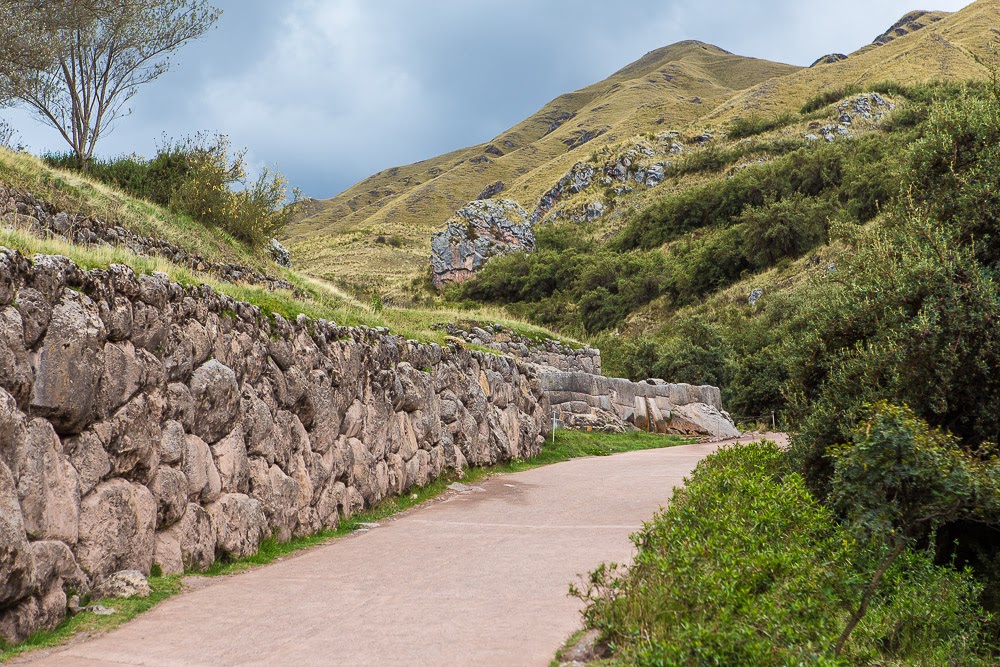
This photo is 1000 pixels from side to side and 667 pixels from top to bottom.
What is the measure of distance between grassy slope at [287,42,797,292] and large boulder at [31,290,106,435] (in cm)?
5638

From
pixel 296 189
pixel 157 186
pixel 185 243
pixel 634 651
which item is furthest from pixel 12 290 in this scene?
pixel 296 189

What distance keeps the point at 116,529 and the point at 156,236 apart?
1166cm

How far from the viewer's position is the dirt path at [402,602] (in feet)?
16.0

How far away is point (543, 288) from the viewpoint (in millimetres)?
57469

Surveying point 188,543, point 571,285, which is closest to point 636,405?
point 188,543

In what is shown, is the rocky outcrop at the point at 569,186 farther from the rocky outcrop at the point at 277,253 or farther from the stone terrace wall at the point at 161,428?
the stone terrace wall at the point at 161,428

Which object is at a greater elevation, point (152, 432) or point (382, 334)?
point (382, 334)

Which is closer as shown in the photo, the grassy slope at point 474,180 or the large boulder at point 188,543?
the large boulder at point 188,543

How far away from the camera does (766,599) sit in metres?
4.62

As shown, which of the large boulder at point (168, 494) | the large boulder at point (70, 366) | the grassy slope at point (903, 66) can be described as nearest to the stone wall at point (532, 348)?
the large boulder at point (168, 494)

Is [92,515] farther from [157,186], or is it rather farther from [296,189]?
[296,189]

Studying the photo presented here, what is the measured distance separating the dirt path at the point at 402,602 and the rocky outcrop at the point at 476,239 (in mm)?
47564

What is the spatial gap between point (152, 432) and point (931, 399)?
7.69m

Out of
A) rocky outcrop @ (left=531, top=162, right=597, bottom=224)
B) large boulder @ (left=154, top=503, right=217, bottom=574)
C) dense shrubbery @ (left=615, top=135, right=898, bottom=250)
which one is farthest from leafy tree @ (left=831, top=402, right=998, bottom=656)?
rocky outcrop @ (left=531, top=162, right=597, bottom=224)
